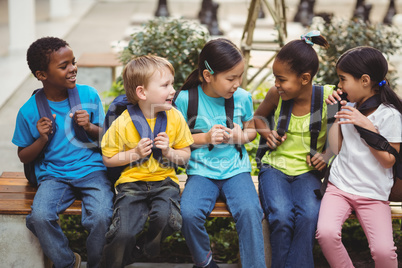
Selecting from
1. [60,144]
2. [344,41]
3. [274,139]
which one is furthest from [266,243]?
[344,41]

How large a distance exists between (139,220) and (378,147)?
1278 millimetres

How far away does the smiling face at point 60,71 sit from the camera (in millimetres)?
3002

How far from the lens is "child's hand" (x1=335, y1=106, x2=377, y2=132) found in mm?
2789

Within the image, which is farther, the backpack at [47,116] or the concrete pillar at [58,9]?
the concrete pillar at [58,9]

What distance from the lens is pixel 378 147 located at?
277 centimetres

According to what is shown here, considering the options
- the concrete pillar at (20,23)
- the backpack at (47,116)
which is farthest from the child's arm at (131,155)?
the concrete pillar at (20,23)

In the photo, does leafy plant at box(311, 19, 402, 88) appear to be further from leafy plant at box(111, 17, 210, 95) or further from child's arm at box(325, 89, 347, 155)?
child's arm at box(325, 89, 347, 155)

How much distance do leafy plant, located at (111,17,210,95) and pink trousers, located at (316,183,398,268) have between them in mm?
2239

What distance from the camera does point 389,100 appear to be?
286 cm

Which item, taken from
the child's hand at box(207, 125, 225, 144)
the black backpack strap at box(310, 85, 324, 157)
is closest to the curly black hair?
the child's hand at box(207, 125, 225, 144)

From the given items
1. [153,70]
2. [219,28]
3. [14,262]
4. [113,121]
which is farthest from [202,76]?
[219,28]

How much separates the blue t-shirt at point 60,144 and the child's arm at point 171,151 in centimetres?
46

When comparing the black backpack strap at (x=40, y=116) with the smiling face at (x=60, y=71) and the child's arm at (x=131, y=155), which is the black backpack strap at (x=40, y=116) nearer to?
the smiling face at (x=60, y=71)

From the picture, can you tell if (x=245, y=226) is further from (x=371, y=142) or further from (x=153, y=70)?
(x=153, y=70)
